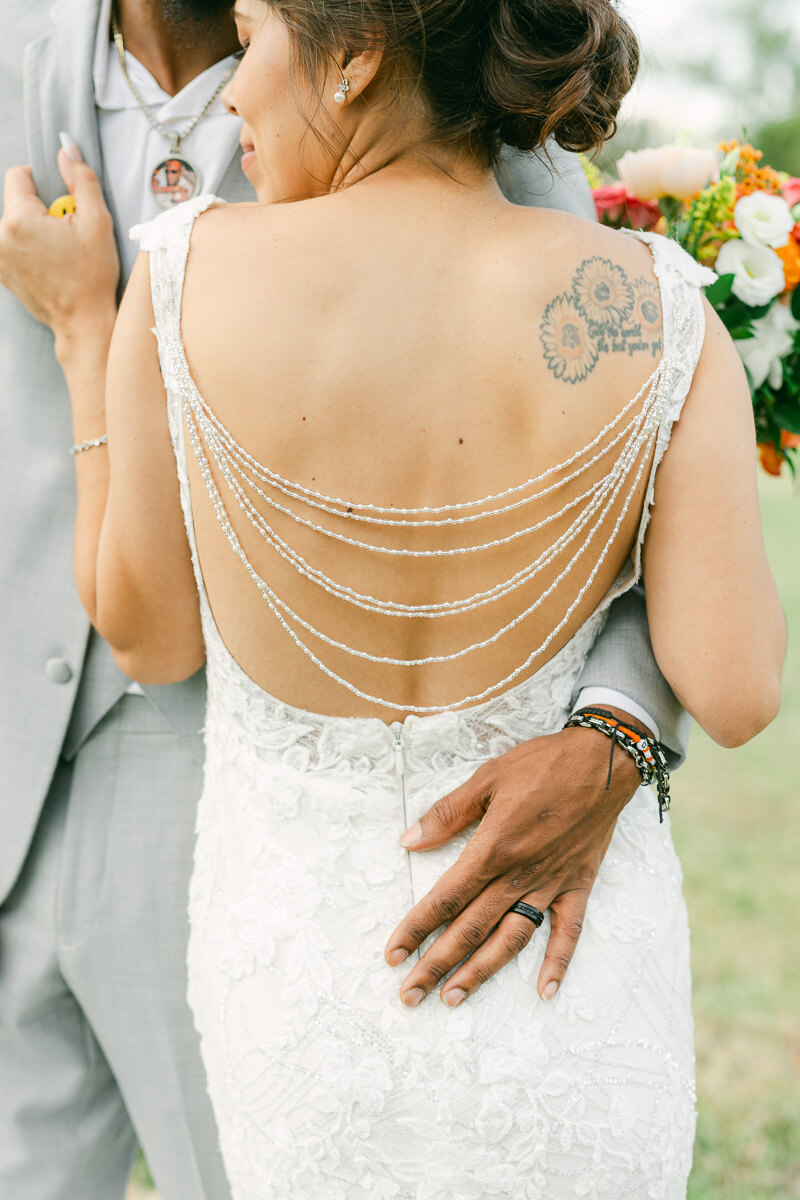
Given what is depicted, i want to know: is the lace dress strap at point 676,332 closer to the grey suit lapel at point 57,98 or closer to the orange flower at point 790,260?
the orange flower at point 790,260

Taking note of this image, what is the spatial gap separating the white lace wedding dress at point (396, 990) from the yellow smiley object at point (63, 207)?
544mm

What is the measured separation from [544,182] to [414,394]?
0.68 m

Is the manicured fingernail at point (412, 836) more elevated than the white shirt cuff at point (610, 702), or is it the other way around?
the white shirt cuff at point (610, 702)

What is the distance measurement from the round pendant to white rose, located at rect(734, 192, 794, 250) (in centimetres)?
110

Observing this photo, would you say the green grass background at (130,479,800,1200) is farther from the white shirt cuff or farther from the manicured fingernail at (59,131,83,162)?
the manicured fingernail at (59,131,83,162)

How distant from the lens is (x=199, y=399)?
4.78 feet

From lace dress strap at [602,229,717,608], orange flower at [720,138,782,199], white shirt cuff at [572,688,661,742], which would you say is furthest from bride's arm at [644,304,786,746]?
orange flower at [720,138,782,199]

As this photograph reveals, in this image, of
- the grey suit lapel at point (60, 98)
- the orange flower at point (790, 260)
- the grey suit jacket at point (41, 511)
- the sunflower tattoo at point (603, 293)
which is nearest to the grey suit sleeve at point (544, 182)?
the grey suit jacket at point (41, 511)

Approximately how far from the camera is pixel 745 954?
4.72 metres

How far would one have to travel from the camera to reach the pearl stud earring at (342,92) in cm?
143

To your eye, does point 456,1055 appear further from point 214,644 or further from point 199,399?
point 199,399

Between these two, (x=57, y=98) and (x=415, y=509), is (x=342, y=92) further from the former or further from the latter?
(x=57, y=98)

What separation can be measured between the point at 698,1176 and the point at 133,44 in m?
3.67

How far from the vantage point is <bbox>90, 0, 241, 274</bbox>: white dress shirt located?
2.02 m
